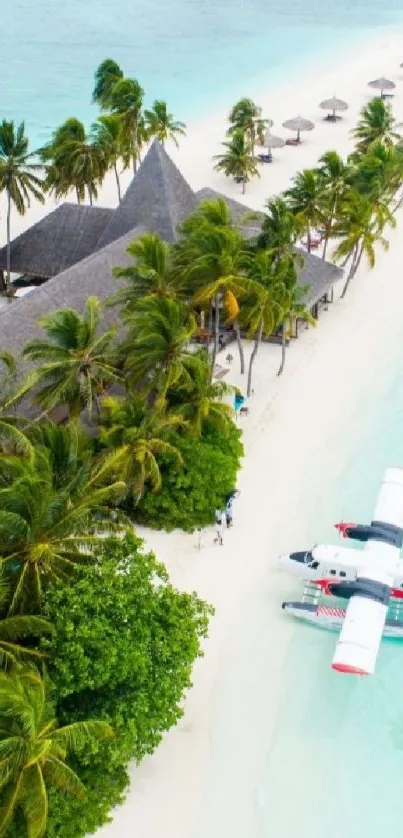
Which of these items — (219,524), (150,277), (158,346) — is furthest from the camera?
(150,277)

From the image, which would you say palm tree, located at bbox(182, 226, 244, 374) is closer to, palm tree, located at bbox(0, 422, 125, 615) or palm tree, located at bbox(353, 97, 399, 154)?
palm tree, located at bbox(0, 422, 125, 615)

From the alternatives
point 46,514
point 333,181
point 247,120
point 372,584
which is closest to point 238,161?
point 247,120

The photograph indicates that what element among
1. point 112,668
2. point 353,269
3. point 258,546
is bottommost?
point 258,546

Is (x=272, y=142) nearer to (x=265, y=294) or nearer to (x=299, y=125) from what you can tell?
(x=299, y=125)

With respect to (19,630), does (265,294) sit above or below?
above

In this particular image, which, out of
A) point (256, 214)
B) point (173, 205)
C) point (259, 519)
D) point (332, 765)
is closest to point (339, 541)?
point (259, 519)
